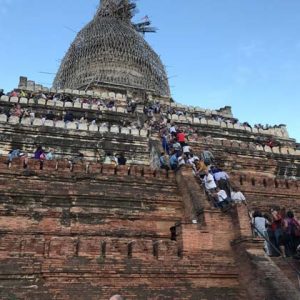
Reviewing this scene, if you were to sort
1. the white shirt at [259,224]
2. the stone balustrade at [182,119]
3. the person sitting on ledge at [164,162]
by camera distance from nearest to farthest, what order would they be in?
the white shirt at [259,224], the person sitting on ledge at [164,162], the stone balustrade at [182,119]

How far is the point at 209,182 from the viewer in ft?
38.9

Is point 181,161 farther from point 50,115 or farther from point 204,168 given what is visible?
point 50,115

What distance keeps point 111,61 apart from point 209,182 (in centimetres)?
2194

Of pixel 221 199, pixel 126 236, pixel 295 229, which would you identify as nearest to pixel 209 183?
pixel 221 199

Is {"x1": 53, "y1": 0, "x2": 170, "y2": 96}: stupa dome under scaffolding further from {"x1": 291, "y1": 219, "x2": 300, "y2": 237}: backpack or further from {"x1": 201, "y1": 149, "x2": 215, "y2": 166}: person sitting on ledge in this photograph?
{"x1": 291, "y1": 219, "x2": 300, "y2": 237}: backpack

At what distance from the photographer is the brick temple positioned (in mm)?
7902

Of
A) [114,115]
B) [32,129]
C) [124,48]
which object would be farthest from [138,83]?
[32,129]

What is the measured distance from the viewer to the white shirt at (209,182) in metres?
11.8

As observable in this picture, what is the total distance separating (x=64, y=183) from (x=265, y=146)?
448 inches

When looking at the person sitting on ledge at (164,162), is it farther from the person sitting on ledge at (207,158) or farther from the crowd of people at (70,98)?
the crowd of people at (70,98)

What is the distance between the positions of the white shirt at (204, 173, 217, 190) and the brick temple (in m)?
0.24

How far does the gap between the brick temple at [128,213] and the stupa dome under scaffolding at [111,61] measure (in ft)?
29.4

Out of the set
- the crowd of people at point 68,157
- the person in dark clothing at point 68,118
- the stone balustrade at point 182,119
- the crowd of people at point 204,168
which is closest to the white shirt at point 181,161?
the crowd of people at point 204,168

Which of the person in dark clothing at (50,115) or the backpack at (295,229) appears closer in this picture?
the backpack at (295,229)
